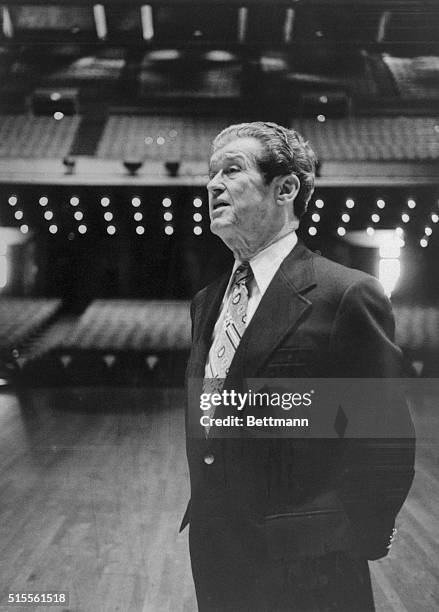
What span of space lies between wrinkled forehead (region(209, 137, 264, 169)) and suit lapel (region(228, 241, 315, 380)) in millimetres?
278

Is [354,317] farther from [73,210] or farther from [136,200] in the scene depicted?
[73,210]

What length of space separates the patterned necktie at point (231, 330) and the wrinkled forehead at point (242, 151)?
0.29 meters

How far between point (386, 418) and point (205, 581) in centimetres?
72

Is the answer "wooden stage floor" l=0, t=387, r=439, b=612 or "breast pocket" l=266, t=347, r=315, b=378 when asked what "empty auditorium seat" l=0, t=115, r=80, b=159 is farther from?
"breast pocket" l=266, t=347, r=315, b=378

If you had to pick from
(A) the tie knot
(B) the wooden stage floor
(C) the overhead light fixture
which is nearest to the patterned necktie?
(A) the tie knot

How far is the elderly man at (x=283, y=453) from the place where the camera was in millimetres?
1579

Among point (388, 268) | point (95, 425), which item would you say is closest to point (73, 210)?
point (95, 425)

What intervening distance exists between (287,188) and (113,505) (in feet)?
4.18

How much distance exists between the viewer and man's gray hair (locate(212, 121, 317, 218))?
164 centimetres

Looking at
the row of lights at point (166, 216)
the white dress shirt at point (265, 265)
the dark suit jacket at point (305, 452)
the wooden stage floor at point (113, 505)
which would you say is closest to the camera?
the dark suit jacket at point (305, 452)

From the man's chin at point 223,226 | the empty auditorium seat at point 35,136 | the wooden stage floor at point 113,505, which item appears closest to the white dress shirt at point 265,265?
the man's chin at point 223,226

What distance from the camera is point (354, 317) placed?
4.81ft

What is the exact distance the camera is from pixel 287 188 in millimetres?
1665

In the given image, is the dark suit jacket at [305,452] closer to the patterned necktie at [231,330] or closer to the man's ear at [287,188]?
the patterned necktie at [231,330]
